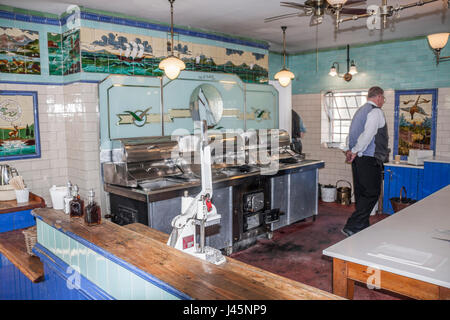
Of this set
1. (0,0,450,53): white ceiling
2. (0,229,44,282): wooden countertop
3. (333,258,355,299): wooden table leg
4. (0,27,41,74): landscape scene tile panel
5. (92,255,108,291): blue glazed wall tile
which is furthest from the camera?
(0,0,450,53): white ceiling

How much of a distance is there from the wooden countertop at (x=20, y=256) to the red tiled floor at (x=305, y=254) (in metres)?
2.42

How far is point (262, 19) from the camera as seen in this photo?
17.7 feet

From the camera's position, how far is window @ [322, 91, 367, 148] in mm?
7836

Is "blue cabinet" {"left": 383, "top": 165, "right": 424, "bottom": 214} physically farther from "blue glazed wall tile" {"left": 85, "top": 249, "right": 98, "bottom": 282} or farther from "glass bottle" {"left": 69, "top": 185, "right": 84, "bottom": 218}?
"blue glazed wall tile" {"left": 85, "top": 249, "right": 98, "bottom": 282}

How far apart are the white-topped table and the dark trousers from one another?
1976mm

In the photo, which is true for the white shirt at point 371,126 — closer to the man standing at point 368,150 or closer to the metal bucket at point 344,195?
the man standing at point 368,150

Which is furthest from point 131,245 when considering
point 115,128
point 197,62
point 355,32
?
point 355,32

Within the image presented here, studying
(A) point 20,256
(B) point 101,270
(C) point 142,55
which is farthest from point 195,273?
(C) point 142,55

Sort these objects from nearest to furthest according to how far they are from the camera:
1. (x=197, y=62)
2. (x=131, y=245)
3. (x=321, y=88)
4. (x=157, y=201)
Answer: (x=131, y=245)
(x=157, y=201)
(x=197, y=62)
(x=321, y=88)

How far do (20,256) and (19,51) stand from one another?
2.62m

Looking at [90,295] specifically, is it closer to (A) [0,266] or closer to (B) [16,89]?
(A) [0,266]

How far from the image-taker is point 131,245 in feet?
6.55

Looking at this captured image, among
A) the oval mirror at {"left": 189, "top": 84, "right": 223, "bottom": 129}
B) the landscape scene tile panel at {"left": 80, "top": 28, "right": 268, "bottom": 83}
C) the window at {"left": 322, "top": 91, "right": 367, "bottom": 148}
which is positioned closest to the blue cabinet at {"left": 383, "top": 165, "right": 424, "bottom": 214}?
the window at {"left": 322, "top": 91, "right": 367, "bottom": 148}
